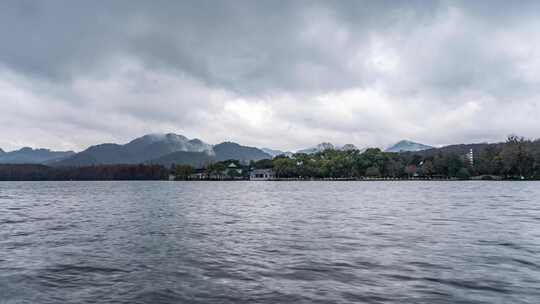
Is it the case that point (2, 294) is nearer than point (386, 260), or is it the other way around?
point (2, 294)

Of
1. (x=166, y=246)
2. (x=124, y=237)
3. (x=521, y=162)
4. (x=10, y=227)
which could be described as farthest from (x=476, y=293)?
(x=521, y=162)

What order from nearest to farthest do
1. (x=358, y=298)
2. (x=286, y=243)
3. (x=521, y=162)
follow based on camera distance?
(x=358, y=298) → (x=286, y=243) → (x=521, y=162)

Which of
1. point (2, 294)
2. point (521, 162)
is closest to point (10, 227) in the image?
point (2, 294)

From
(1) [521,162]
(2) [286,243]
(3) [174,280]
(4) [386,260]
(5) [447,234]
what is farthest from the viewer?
(1) [521,162]

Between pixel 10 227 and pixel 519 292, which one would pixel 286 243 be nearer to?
pixel 519 292

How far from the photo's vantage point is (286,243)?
22172 mm

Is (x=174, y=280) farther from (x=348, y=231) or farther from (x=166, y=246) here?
(x=348, y=231)

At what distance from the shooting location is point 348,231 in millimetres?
26969

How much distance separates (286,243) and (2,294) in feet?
43.3

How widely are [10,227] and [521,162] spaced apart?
221 metres

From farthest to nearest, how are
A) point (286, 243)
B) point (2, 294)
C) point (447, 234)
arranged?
point (447, 234) < point (286, 243) < point (2, 294)

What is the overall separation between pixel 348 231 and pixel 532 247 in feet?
33.7

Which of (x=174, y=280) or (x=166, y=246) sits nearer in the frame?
(x=174, y=280)

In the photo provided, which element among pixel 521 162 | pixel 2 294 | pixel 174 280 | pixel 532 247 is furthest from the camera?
pixel 521 162
